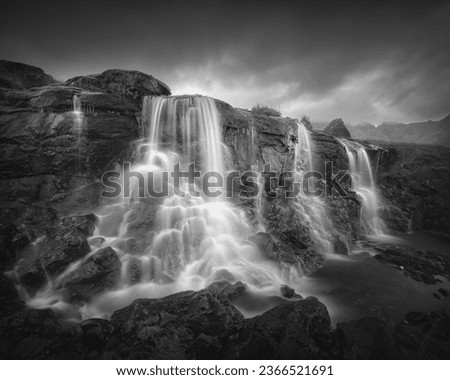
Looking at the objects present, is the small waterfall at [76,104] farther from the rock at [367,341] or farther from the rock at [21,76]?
the rock at [367,341]

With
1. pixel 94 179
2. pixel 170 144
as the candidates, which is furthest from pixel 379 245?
pixel 94 179

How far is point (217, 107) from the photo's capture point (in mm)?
14164

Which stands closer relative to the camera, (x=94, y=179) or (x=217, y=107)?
(x=94, y=179)

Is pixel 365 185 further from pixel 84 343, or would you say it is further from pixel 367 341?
pixel 84 343

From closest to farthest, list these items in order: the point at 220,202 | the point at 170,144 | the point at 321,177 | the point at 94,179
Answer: the point at 94,179 < the point at 220,202 < the point at 170,144 < the point at 321,177

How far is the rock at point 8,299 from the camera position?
5.85 metres

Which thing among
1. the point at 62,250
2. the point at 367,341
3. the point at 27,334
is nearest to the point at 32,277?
the point at 62,250

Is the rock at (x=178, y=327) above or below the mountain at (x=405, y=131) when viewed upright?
below

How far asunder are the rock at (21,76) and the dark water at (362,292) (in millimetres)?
18889

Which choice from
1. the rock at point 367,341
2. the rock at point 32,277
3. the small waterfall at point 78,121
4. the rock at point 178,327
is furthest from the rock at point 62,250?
the rock at point 367,341

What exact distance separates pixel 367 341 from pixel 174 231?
7035mm

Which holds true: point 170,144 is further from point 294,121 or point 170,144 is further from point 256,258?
point 294,121
